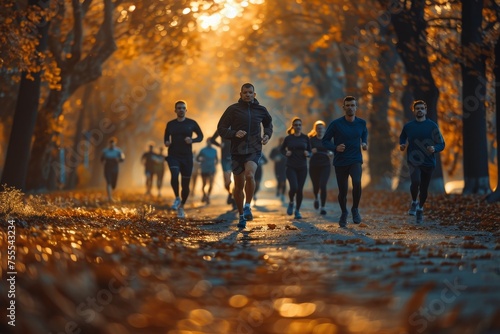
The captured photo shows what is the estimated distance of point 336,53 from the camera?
41.1 meters

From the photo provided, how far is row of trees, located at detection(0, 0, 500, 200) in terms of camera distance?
2150 centimetres

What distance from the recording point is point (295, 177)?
17.3 m

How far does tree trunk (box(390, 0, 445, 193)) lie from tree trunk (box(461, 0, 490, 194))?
170cm

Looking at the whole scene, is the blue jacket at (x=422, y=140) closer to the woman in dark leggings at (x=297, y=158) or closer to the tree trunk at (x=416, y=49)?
the woman in dark leggings at (x=297, y=158)

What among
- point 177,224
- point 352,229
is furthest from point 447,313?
point 177,224

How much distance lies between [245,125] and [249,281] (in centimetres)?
681

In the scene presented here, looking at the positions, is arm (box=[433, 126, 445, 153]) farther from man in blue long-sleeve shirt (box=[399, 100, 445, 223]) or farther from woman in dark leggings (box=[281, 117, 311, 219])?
woman in dark leggings (box=[281, 117, 311, 219])

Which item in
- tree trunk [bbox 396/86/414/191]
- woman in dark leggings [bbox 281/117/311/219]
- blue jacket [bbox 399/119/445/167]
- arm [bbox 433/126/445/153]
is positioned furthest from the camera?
tree trunk [bbox 396/86/414/191]

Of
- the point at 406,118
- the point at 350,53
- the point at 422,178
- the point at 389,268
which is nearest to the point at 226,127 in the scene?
the point at 422,178

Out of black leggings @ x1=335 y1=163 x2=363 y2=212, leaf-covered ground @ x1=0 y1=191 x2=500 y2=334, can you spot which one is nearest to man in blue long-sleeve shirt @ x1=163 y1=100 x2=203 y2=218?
black leggings @ x1=335 y1=163 x2=363 y2=212

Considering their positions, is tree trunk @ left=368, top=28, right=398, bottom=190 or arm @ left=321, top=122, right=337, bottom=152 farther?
tree trunk @ left=368, top=28, right=398, bottom=190

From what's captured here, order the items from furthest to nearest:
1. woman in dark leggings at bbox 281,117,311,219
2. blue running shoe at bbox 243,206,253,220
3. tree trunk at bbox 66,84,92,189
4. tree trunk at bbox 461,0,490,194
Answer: tree trunk at bbox 66,84,92,189, tree trunk at bbox 461,0,490,194, woman in dark leggings at bbox 281,117,311,219, blue running shoe at bbox 243,206,253,220

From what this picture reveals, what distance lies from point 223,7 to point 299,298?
21.7 m

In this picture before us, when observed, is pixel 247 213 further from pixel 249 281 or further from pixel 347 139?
pixel 249 281
